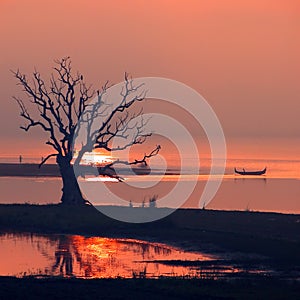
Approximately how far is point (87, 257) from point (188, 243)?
5.87 m

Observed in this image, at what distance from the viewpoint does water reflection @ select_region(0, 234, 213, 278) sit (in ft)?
102

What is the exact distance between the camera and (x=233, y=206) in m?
65.4

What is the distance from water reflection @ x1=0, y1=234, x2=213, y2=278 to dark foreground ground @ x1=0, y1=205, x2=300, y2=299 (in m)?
1.63

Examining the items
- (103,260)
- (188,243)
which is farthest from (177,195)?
(103,260)

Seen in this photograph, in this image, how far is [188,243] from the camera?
39688 mm

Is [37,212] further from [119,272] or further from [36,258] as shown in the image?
[119,272]

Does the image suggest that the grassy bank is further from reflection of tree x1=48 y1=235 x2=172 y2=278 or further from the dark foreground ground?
reflection of tree x1=48 y1=235 x2=172 y2=278

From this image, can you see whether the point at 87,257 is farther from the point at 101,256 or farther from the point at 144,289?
the point at 144,289

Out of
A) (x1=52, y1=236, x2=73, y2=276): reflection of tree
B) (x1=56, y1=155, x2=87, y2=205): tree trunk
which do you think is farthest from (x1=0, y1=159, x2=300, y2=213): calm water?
(x1=52, y1=236, x2=73, y2=276): reflection of tree

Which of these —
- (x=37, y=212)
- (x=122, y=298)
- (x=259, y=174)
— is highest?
(x=259, y=174)

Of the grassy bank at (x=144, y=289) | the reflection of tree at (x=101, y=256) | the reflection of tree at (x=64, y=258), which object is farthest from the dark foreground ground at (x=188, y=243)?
the reflection of tree at (x=64, y=258)

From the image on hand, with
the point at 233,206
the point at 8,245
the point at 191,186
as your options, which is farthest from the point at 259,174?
the point at 8,245

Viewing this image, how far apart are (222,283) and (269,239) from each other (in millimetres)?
12452

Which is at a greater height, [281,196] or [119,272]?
[281,196]
